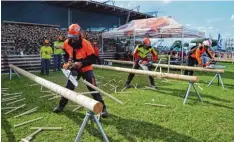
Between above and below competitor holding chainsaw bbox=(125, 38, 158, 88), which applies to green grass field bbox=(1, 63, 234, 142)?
below

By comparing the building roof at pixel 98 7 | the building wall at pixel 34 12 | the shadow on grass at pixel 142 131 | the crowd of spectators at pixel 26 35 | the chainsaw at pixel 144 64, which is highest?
the building roof at pixel 98 7

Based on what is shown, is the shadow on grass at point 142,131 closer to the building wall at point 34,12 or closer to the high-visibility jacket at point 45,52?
the high-visibility jacket at point 45,52

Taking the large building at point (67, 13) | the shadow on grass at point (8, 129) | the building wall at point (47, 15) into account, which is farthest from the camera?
the large building at point (67, 13)

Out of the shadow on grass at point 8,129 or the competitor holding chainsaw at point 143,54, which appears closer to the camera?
the shadow on grass at point 8,129

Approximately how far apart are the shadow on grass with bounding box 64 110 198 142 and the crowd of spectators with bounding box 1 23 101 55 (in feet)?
39.6

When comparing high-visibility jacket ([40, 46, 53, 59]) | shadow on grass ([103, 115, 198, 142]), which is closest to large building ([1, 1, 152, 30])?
high-visibility jacket ([40, 46, 53, 59])

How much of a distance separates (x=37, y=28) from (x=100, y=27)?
21.7ft

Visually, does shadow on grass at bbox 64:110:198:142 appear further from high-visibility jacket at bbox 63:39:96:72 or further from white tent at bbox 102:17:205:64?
white tent at bbox 102:17:205:64

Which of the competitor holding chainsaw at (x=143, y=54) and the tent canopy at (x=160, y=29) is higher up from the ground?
the tent canopy at (x=160, y=29)

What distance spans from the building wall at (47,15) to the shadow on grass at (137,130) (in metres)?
14.2

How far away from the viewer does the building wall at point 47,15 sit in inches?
674

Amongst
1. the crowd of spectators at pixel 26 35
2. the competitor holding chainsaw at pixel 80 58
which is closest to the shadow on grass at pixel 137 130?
the competitor holding chainsaw at pixel 80 58

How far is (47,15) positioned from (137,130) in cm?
1637

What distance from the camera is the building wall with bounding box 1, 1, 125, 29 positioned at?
1711cm
